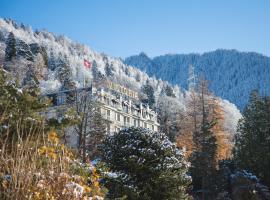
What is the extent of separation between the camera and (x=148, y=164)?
15.5 meters

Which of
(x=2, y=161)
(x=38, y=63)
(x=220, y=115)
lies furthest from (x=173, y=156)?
(x=38, y=63)

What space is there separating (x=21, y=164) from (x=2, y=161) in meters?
0.66

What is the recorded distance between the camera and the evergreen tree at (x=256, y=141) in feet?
94.3

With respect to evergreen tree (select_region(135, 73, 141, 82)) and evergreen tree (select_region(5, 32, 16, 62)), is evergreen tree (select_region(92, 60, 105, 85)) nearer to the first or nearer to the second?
evergreen tree (select_region(5, 32, 16, 62))

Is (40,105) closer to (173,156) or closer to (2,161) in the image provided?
(173,156)

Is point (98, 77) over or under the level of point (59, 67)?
under

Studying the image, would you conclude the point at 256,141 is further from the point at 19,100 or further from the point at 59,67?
the point at 59,67

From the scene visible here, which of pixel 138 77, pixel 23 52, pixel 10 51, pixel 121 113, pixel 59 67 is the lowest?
pixel 121 113

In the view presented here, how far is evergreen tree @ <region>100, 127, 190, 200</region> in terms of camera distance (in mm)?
15141

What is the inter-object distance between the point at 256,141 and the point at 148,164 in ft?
53.5

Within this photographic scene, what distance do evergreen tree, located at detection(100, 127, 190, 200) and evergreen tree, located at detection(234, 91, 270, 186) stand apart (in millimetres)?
14098

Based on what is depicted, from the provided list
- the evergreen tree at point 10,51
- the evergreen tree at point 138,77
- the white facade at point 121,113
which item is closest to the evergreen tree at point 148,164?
the white facade at point 121,113

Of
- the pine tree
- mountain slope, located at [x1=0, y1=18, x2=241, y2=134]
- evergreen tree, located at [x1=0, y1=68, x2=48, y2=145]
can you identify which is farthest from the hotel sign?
evergreen tree, located at [x1=0, y1=68, x2=48, y2=145]

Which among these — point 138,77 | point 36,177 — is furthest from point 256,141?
point 138,77
